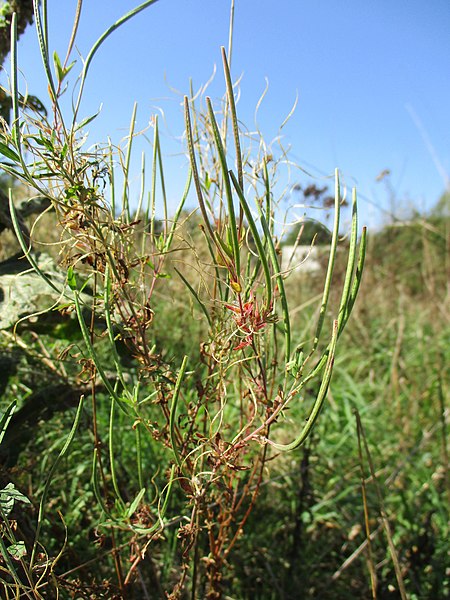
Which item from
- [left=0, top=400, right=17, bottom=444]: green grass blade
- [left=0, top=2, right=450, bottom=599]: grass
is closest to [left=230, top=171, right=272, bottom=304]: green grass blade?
[left=0, top=2, right=450, bottom=599]: grass

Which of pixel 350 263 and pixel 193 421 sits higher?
pixel 350 263

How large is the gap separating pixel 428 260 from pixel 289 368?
1.89 m

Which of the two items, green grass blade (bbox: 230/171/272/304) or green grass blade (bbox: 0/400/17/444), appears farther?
green grass blade (bbox: 0/400/17/444)

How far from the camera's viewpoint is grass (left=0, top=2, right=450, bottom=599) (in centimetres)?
55

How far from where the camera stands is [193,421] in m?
0.62

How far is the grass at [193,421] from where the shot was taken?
555 millimetres

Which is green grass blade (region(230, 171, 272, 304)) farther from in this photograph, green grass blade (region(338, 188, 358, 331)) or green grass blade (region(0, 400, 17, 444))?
green grass blade (region(0, 400, 17, 444))

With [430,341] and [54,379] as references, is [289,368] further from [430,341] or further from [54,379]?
[430,341]

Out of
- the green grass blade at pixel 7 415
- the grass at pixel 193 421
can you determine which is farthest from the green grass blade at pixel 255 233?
the green grass blade at pixel 7 415

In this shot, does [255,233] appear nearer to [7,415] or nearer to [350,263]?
[350,263]

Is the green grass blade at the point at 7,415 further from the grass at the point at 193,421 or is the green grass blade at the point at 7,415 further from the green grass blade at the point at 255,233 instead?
the green grass blade at the point at 255,233

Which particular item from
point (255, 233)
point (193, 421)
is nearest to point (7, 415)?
point (193, 421)

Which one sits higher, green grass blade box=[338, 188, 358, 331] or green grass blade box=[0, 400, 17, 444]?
green grass blade box=[338, 188, 358, 331]

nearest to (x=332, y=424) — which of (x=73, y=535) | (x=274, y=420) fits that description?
(x=73, y=535)
